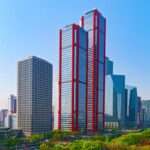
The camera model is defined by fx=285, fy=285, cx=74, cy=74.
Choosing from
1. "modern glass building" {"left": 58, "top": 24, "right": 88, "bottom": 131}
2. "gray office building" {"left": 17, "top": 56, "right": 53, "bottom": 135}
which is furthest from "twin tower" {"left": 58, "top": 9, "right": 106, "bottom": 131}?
"gray office building" {"left": 17, "top": 56, "right": 53, "bottom": 135}

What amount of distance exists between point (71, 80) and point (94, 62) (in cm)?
2321

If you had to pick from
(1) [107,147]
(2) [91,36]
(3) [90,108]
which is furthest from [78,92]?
(1) [107,147]

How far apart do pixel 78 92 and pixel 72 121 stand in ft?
45.1

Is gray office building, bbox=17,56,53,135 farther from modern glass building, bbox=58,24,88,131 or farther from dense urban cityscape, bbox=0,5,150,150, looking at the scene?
modern glass building, bbox=58,24,88,131

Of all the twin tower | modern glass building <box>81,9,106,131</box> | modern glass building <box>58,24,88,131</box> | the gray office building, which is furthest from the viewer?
modern glass building <box>81,9,106,131</box>

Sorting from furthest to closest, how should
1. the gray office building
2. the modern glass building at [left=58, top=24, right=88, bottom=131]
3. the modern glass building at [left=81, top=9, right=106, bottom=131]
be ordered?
the modern glass building at [left=81, top=9, right=106, bottom=131]
the modern glass building at [left=58, top=24, right=88, bottom=131]
the gray office building

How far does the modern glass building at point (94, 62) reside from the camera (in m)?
148

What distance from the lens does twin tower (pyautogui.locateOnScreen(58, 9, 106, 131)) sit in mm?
132375

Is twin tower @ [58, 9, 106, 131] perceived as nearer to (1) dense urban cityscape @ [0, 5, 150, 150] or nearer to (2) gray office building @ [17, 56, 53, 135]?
(1) dense urban cityscape @ [0, 5, 150, 150]

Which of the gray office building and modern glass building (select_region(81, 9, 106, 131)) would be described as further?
modern glass building (select_region(81, 9, 106, 131))

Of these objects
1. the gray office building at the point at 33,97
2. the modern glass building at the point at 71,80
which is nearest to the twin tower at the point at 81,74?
the modern glass building at the point at 71,80

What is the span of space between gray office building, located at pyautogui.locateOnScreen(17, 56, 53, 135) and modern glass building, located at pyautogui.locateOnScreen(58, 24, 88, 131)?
7.18 metres

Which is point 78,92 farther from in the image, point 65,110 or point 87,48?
point 87,48

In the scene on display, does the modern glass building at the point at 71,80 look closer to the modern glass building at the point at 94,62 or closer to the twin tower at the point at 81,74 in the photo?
the twin tower at the point at 81,74
